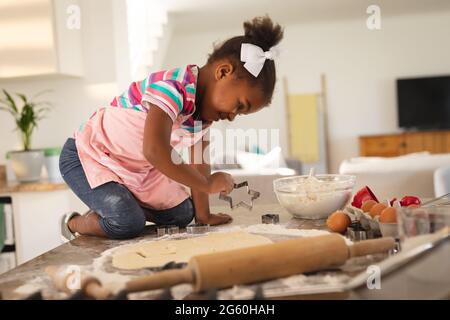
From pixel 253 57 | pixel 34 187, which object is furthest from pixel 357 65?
pixel 253 57

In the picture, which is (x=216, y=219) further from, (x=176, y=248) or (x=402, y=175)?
(x=402, y=175)

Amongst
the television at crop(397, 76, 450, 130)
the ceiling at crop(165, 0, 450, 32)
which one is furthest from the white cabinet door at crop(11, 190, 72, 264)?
the television at crop(397, 76, 450, 130)

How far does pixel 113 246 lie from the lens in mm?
1029

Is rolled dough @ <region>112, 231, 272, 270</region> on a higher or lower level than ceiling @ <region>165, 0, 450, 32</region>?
lower

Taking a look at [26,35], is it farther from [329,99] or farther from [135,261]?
[329,99]

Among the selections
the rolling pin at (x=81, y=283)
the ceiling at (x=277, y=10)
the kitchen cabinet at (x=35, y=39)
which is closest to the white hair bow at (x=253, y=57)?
the rolling pin at (x=81, y=283)

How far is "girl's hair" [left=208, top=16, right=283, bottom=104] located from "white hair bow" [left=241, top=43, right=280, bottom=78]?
0.05 ft

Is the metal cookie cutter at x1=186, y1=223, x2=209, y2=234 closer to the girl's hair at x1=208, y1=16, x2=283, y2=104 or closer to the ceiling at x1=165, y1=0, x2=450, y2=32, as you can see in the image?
the girl's hair at x1=208, y1=16, x2=283, y2=104

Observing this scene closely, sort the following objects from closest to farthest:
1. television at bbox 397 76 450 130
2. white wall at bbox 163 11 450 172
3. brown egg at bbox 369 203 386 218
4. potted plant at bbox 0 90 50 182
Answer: brown egg at bbox 369 203 386 218 → potted plant at bbox 0 90 50 182 → television at bbox 397 76 450 130 → white wall at bbox 163 11 450 172

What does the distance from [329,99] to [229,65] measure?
4836 mm

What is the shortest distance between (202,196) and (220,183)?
0.24 meters

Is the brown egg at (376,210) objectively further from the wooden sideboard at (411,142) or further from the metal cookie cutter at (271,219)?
the wooden sideboard at (411,142)

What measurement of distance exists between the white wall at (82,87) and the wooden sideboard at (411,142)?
11.8ft

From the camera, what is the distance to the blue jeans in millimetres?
1131
